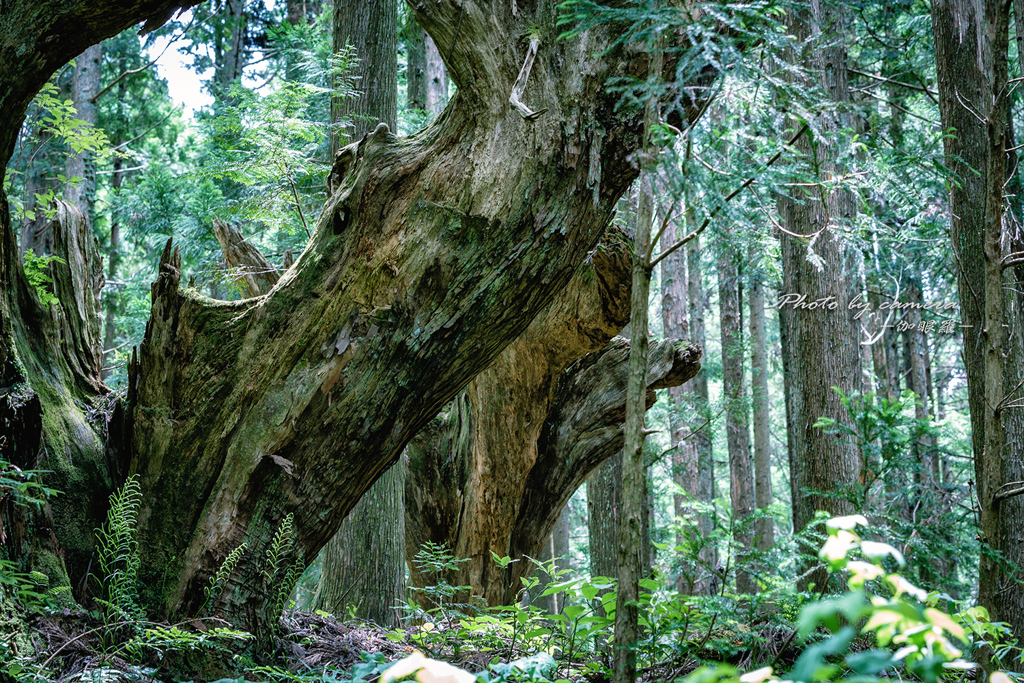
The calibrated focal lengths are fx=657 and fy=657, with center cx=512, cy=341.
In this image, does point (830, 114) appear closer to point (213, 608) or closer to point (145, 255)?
point (213, 608)

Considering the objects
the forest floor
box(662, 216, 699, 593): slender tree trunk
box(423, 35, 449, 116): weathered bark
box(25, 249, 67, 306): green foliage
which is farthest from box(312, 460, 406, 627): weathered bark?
box(662, 216, 699, 593): slender tree trunk

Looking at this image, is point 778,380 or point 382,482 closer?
point 382,482

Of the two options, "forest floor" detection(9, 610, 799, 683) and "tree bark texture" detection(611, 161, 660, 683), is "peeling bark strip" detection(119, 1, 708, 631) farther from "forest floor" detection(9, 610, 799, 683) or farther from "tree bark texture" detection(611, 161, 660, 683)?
"tree bark texture" detection(611, 161, 660, 683)

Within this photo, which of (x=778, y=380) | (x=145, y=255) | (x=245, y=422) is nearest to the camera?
(x=245, y=422)

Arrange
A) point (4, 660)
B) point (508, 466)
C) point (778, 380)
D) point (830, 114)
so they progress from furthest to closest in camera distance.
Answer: point (778, 380) < point (508, 466) < point (830, 114) < point (4, 660)

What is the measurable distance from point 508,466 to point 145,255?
1531 cm

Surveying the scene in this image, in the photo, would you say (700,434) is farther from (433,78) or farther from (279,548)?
(279,548)

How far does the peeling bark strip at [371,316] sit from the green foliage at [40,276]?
2.56 feet

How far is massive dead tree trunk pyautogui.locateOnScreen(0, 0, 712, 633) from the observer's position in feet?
10.2

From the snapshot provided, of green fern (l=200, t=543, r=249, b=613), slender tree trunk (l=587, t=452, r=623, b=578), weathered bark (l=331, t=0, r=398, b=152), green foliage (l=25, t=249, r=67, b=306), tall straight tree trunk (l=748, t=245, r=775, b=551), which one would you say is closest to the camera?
green fern (l=200, t=543, r=249, b=613)

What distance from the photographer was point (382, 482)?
19.5ft

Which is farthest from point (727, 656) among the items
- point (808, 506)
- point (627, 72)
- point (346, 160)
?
point (808, 506)

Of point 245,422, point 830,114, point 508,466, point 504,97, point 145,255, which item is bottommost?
point 508,466

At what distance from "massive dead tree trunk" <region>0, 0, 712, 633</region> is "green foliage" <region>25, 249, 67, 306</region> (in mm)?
138
